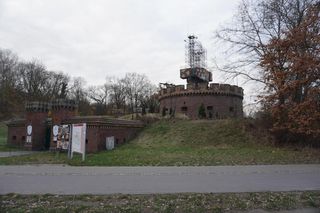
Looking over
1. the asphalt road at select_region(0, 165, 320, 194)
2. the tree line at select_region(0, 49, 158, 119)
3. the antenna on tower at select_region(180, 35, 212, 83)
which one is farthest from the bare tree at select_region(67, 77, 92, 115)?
the asphalt road at select_region(0, 165, 320, 194)

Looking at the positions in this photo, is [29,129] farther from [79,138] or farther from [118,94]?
[118,94]

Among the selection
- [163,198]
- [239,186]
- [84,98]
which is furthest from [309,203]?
[84,98]

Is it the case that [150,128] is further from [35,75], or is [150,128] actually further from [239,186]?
[35,75]

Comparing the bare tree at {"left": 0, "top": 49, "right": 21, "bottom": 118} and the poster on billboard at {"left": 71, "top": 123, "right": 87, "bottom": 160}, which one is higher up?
the bare tree at {"left": 0, "top": 49, "right": 21, "bottom": 118}

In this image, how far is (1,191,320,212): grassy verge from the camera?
6.67m

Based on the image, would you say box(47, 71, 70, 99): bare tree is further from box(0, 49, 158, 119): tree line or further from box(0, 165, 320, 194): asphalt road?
box(0, 165, 320, 194): asphalt road

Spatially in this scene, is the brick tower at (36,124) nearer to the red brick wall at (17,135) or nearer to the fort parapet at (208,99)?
the red brick wall at (17,135)

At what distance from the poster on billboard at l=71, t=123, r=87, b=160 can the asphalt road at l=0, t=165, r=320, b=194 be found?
4115 mm

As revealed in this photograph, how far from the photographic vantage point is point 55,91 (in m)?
69.5

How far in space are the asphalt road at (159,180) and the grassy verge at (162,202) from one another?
24.7 inches

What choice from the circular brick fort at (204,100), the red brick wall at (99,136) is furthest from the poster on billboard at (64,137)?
the circular brick fort at (204,100)

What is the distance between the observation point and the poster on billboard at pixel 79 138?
651 inches

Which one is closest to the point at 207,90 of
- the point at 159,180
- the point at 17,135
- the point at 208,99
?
the point at 208,99

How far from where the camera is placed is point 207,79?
51406 millimetres
